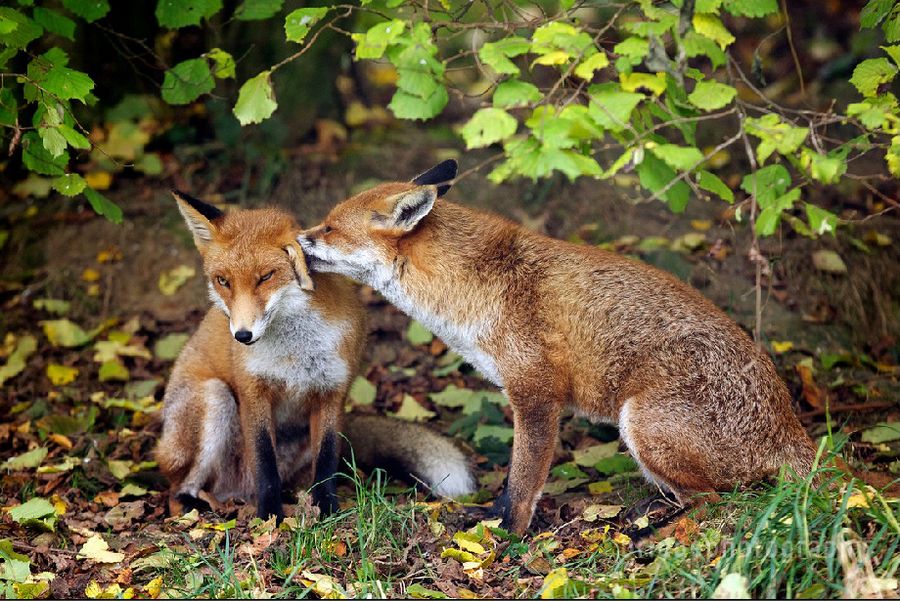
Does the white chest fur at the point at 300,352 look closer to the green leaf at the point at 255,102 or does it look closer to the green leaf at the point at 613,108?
the green leaf at the point at 255,102

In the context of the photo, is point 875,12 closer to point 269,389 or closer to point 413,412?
point 269,389

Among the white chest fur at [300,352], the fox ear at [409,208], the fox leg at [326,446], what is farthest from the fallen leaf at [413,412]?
the fox ear at [409,208]

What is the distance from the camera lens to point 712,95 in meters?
3.45

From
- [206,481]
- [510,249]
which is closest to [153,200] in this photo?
[206,481]

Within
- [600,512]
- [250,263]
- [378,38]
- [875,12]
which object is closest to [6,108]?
[250,263]

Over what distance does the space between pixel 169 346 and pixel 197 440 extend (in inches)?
75.5

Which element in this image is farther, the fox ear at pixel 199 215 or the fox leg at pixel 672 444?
the fox ear at pixel 199 215

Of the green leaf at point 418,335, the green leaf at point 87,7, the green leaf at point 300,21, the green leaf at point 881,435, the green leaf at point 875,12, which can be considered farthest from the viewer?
the green leaf at point 418,335

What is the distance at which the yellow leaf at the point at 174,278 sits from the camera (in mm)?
7027

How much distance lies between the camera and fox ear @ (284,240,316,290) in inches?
173

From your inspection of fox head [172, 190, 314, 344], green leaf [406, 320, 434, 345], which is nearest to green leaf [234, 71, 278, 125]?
fox head [172, 190, 314, 344]

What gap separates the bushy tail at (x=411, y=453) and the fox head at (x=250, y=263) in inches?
40.0

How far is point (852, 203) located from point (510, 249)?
12.4 ft

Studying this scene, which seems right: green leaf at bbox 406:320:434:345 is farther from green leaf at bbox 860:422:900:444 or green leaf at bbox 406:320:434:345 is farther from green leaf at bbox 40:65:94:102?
green leaf at bbox 40:65:94:102
